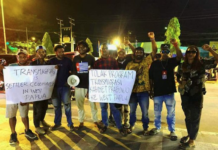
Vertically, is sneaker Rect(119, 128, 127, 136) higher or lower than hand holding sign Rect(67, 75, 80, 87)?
lower

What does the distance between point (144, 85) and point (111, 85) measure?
735mm

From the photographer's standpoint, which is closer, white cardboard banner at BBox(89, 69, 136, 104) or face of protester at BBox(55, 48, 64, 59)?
white cardboard banner at BBox(89, 69, 136, 104)

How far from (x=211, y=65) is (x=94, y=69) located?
238 centimetres

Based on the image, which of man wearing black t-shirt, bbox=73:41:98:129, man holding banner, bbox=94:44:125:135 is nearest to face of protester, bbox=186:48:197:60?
man holding banner, bbox=94:44:125:135

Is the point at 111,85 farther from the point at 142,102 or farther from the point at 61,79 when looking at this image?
the point at 61,79

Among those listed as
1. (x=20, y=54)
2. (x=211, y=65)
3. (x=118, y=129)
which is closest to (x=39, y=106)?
(x=20, y=54)

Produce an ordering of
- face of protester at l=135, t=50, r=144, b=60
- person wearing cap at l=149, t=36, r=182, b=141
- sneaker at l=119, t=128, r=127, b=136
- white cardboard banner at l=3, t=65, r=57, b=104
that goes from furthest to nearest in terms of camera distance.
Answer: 1. sneaker at l=119, t=128, r=127, b=136
2. face of protester at l=135, t=50, r=144, b=60
3. person wearing cap at l=149, t=36, r=182, b=141
4. white cardboard banner at l=3, t=65, r=57, b=104

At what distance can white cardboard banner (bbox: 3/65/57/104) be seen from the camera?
3.59 m

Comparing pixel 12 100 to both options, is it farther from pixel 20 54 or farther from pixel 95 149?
pixel 95 149

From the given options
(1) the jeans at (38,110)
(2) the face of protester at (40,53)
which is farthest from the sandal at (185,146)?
(2) the face of protester at (40,53)

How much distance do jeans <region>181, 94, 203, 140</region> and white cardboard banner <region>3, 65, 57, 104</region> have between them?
9.67 feet

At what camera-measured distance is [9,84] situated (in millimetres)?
3596

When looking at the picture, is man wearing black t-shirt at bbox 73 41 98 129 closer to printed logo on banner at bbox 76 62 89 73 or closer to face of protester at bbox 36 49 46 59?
printed logo on banner at bbox 76 62 89 73

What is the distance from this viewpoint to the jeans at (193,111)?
3.34 metres
